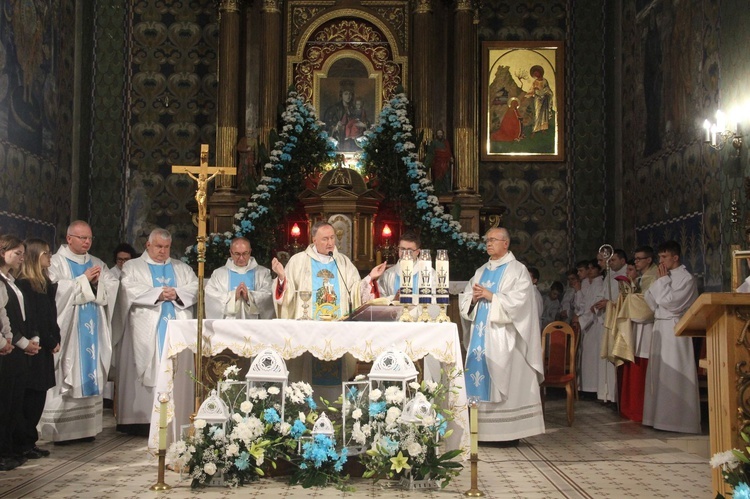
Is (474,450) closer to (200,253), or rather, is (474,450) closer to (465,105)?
(200,253)

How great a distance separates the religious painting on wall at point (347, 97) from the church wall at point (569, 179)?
2050 mm

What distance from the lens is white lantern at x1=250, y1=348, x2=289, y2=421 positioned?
21.6 ft

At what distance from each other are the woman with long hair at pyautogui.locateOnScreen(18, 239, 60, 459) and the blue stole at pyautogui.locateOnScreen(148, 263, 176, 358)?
5.51 feet

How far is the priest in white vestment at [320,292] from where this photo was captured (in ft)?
25.4

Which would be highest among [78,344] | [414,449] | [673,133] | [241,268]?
[673,133]

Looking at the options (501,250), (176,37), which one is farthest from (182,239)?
(501,250)

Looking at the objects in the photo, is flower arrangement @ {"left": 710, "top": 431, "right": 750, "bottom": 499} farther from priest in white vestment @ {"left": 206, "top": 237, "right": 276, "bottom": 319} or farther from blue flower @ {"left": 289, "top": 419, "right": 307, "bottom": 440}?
priest in white vestment @ {"left": 206, "top": 237, "right": 276, "bottom": 319}

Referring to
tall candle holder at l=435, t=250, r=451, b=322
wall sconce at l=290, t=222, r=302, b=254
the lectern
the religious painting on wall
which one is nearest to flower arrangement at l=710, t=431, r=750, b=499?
the lectern

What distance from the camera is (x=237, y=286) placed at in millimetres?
9297

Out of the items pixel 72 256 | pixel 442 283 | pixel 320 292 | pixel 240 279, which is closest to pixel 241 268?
pixel 240 279

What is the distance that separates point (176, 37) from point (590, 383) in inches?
333

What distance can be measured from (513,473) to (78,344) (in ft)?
13.6

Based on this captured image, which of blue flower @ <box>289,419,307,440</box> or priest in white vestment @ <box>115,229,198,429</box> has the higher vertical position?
priest in white vestment @ <box>115,229,198,429</box>

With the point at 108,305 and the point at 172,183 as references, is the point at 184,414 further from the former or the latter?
the point at 172,183
